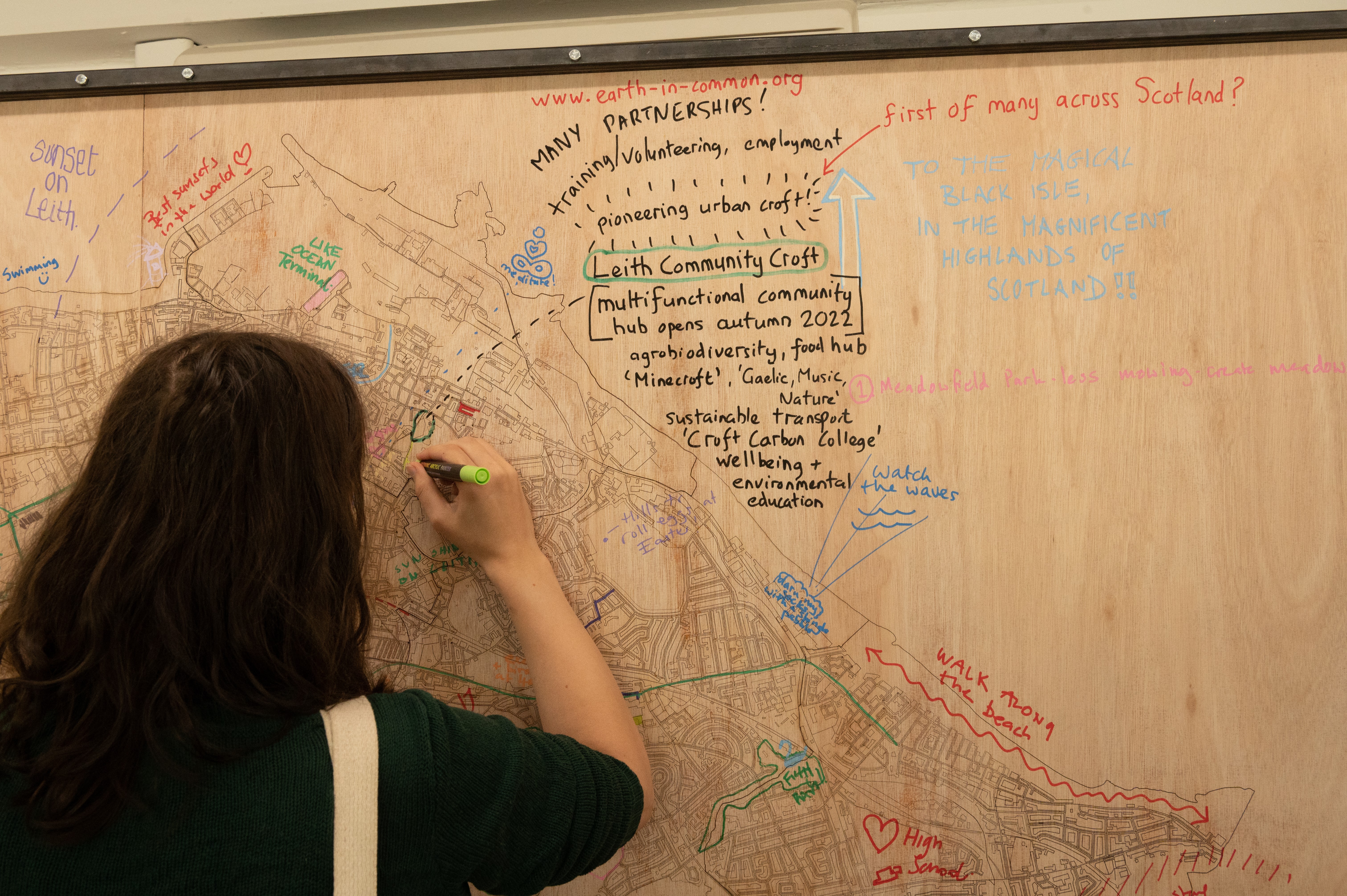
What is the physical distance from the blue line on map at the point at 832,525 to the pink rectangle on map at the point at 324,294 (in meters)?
0.79

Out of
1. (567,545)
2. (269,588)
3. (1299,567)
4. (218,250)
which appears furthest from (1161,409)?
(218,250)

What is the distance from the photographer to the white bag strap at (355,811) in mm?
692

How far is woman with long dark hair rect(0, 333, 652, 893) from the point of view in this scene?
679mm

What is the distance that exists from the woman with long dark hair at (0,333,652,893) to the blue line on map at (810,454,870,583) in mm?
395

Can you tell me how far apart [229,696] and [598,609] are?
1.65 feet

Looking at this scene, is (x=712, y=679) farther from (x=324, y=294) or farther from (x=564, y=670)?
(x=324, y=294)

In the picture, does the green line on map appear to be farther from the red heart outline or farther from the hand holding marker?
the hand holding marker

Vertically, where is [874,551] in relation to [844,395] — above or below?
below

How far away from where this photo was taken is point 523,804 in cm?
78

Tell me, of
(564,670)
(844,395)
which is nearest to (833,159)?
(844,395)

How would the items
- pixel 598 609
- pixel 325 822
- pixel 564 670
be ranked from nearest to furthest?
pixel 325 822, pixel 564 670, pixel 598 609

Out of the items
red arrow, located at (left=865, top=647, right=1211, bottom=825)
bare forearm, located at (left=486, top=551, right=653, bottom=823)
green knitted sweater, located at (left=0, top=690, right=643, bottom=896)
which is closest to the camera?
green knitted sweater, located at (left=0, top=690, right=643, bottom=896)

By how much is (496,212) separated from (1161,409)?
970 mm

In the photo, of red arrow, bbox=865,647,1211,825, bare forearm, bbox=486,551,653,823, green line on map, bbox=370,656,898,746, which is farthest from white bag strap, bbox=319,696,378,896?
red arrow, bbox=865,647,1211,825
